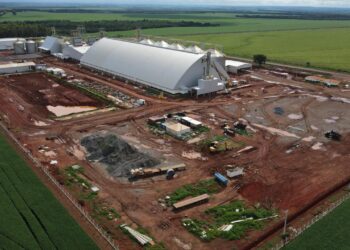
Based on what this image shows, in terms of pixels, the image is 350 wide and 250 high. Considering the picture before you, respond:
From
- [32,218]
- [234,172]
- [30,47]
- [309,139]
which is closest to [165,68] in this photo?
[309,139]

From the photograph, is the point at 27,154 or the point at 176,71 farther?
the point at 176,71

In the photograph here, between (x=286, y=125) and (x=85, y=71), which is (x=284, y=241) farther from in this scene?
(x=85, y=71)

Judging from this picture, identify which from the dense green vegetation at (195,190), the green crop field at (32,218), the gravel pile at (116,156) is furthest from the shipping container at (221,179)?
the green crop field at (32,218)

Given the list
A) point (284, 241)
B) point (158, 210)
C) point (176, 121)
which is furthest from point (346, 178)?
point (176, 121)

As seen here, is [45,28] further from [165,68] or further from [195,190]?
[195,190]

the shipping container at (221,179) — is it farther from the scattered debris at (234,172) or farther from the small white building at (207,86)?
the small white building at (207,86)
